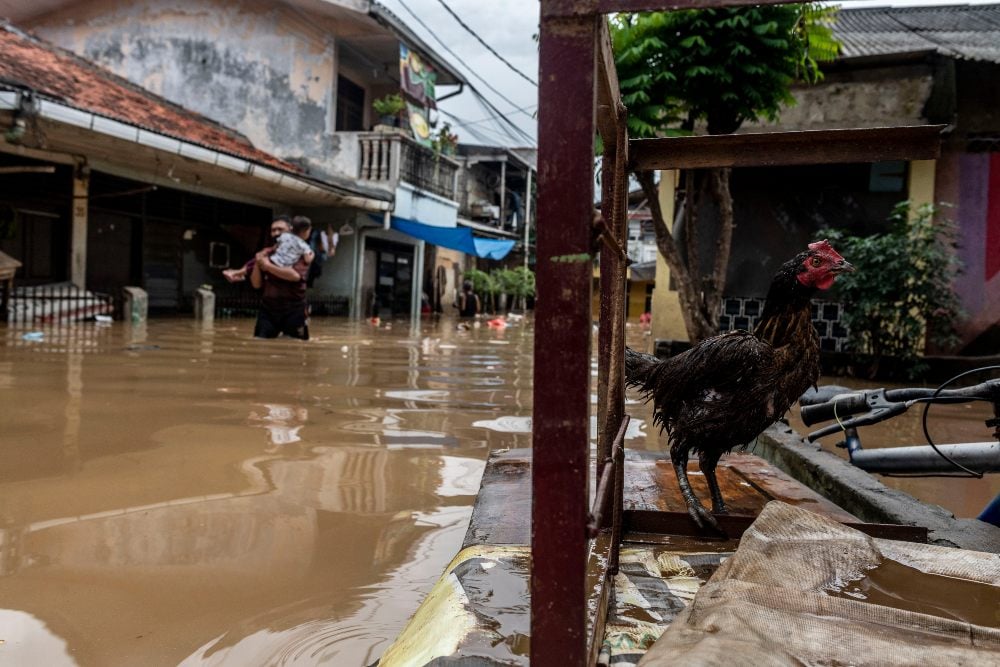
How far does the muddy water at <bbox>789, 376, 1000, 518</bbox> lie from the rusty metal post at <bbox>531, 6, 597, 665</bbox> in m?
3.52

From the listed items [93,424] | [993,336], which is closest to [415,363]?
[93,424]

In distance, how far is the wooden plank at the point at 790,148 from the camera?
1.92m

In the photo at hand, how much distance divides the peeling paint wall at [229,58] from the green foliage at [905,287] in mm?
11734

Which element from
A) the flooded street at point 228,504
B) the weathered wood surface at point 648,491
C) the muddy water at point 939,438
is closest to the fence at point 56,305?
the flooded street at point 228,504

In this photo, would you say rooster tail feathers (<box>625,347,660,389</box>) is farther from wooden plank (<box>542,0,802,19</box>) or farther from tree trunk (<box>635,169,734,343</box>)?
tree trunk (<box>635,169,734,343</box>)

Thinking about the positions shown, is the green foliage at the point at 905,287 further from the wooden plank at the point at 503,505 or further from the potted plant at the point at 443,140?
the potted plant at the point at 443,140

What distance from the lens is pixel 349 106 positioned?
17.9 m

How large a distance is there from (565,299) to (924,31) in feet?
41.1

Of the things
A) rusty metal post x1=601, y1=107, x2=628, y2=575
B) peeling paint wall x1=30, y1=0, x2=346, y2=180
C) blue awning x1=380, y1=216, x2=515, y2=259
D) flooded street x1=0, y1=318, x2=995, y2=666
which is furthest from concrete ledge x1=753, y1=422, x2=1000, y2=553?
peeling paint wall x1=30, y1=0, x2=346, y2=180

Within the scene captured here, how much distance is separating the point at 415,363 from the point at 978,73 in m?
7.42

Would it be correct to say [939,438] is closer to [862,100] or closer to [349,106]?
[862,100]

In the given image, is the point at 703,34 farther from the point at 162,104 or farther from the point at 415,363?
the point at 162,104

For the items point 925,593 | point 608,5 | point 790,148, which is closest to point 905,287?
point 790,148

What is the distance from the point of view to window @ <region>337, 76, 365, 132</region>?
1748 cm
